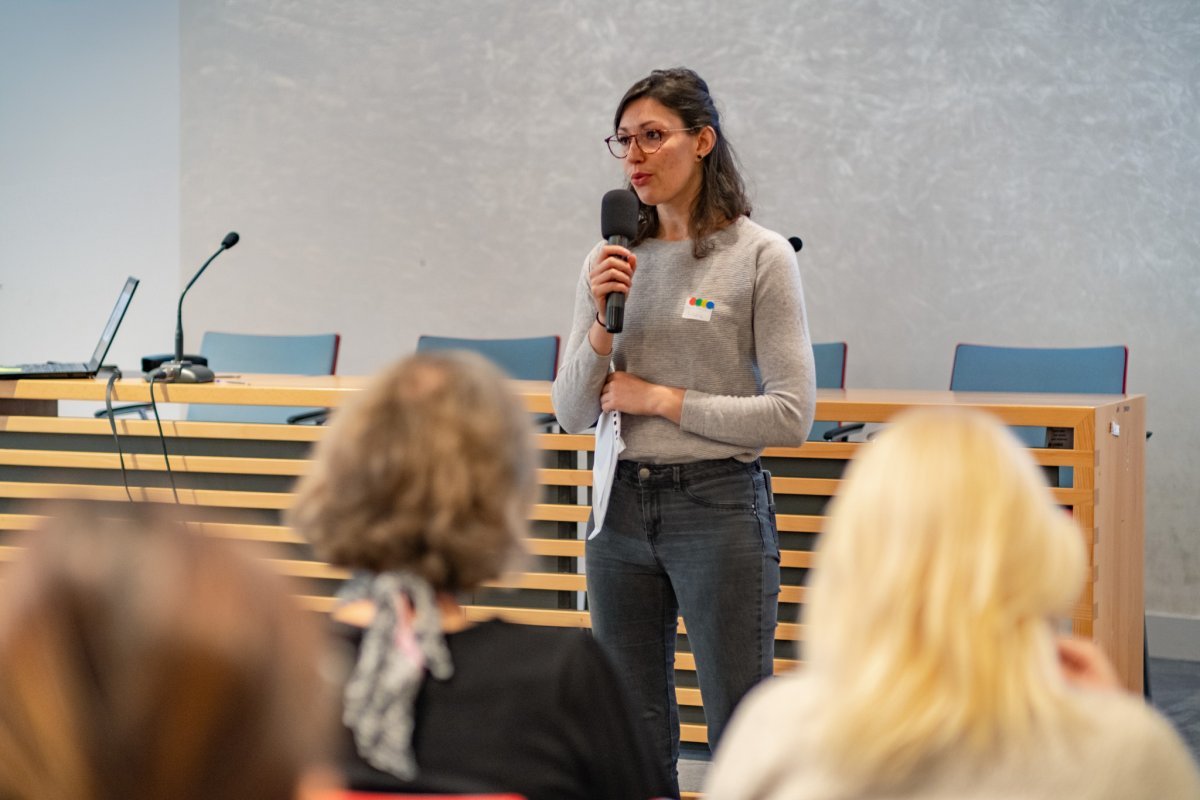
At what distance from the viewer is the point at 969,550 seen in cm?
90

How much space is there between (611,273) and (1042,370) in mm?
2564

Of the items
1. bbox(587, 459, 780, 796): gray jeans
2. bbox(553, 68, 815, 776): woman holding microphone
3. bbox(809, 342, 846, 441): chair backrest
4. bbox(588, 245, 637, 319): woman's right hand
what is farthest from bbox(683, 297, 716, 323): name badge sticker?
bbox(809, 342, 846, 441): chair backrest

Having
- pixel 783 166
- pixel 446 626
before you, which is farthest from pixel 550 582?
pixel 783 166

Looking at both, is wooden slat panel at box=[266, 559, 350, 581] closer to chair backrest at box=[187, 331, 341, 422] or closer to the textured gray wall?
chair backrest at box=[187, 331, 341, 422]

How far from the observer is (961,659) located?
879mm

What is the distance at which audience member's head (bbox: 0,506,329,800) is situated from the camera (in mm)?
553

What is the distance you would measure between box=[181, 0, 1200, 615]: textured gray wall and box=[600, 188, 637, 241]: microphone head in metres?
3.20

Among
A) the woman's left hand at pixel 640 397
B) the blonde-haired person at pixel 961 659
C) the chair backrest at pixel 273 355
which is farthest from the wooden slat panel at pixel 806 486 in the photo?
the chair backrest at pixel 273 355

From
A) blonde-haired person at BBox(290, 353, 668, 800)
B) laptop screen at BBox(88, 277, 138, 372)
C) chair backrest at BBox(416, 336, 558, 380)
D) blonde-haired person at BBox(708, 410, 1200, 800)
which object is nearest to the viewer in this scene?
blonde-haired person at BBox(708, 410, 1200, 800)

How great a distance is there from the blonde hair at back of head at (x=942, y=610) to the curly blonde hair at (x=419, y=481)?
1.18 feet

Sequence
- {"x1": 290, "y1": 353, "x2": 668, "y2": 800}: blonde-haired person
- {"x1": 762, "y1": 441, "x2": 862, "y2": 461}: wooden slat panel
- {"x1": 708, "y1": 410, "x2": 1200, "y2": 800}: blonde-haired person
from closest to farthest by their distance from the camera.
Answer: {"x1": 708, "y1": 410, "x2": 1200, "y2": 800}: blonde-haired person
{"x1": 290, "y1": 353, "x2": 668, "y2": 800}: blonde-haired person
{"x1": 762, "y1": 441, "x2": 862, "y2": 461}: wooden slat panel

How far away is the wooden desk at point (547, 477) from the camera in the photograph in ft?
9.07

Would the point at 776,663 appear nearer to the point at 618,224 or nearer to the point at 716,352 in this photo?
the point at 716,352

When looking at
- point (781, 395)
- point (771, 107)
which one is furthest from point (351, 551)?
point (771, 107)
